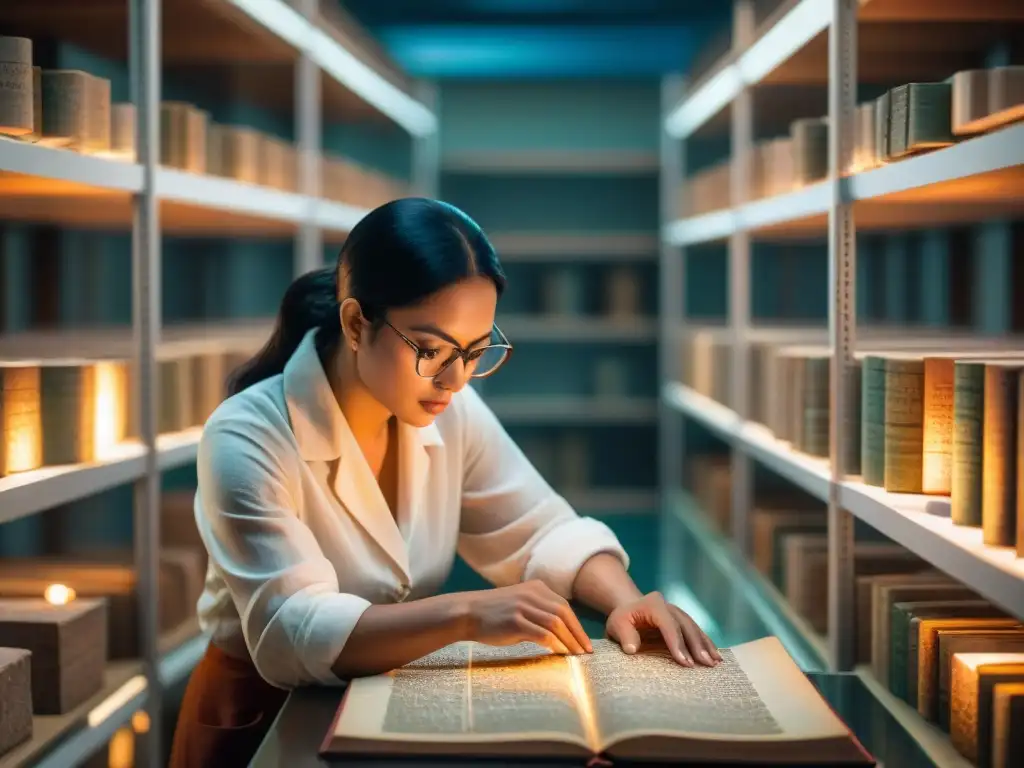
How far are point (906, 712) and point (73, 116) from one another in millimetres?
1622

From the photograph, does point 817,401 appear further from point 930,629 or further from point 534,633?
point 534,633

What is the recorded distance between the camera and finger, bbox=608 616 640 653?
132 cm

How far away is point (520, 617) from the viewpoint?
4.05ft

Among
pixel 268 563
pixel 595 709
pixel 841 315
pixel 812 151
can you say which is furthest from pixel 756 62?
pixel 595 709

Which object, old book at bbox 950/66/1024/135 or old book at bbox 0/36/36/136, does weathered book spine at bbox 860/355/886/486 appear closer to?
old book at bbox 950/66/1024/135

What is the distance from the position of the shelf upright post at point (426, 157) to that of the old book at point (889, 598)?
3.93m

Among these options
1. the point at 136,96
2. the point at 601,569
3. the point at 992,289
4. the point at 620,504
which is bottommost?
the point at 620,504

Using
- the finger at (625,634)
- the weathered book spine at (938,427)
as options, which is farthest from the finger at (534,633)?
the weathered book spine at (938,427)

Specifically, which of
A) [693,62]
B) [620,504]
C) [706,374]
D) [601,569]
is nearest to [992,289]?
[706,374]

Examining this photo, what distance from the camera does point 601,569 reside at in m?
1.54

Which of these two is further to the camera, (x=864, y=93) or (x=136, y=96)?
(x=864, y=93)

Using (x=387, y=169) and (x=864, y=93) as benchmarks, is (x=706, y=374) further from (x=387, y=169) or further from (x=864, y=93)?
(x=387, y=169)

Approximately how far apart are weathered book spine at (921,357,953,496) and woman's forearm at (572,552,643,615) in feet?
1.75

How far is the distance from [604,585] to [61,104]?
123cm
